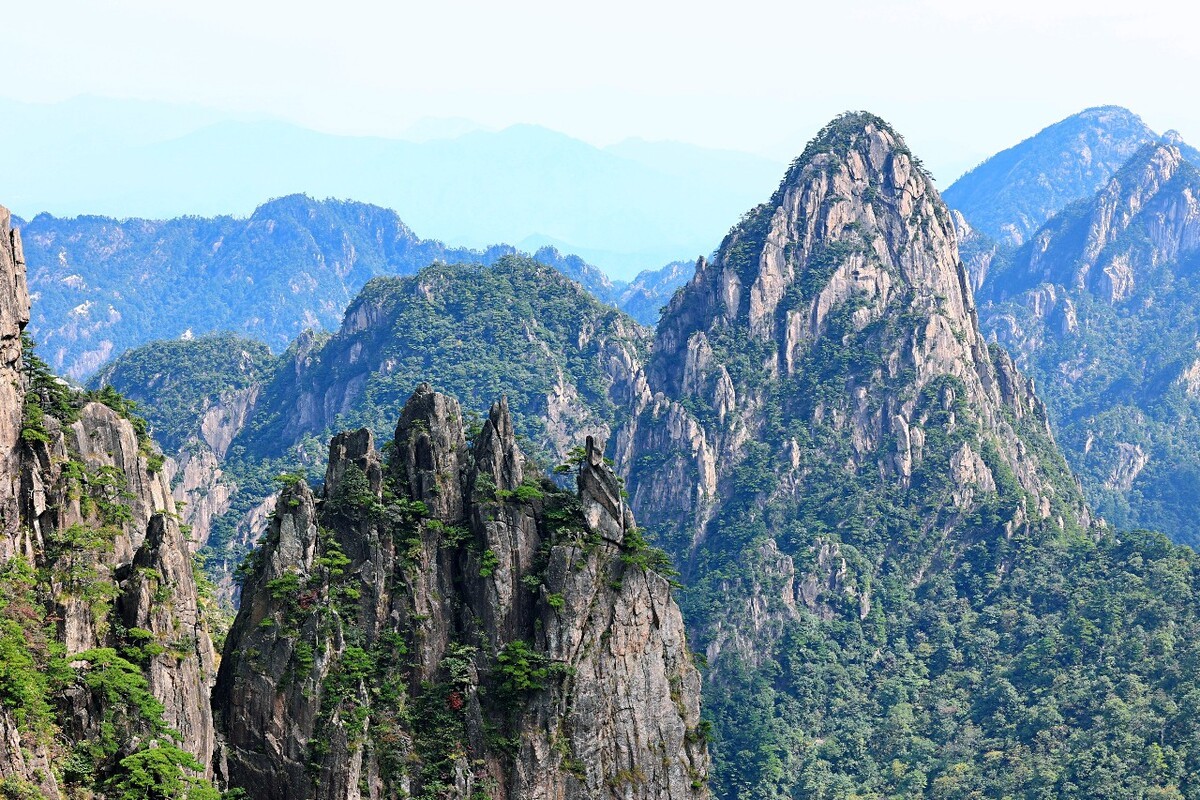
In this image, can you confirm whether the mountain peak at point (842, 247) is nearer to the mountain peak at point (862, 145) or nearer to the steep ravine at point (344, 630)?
the mountain peak at point (862, 145)

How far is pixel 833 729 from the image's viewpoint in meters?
118

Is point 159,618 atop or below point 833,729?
below

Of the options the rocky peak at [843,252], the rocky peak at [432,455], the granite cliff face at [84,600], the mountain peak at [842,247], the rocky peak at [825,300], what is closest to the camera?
the granite cliff face at [84,600]

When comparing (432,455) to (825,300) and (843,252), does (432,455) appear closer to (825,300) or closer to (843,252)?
(825,300)

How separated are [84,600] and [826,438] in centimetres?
10441

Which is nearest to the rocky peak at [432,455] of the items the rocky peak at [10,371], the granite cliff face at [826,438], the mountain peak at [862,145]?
the rocky peak at [10,371]

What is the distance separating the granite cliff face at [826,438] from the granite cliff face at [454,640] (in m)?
61.3

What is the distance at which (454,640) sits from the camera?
56688mm

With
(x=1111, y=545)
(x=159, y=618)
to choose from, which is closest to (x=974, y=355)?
(x=1111, y=545)

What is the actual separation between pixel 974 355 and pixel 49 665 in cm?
11640

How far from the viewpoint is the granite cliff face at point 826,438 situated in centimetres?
12912

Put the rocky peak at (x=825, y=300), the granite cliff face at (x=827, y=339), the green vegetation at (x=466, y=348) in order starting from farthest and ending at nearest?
the green vegetation at (x=466, y=348), the rocky peak at (x=825, y=300), the granite cliff face at (x=827, y=339)

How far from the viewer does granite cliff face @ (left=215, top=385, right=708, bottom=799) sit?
51.6 meters

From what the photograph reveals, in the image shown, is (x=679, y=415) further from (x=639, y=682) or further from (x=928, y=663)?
(x=639, y=682)
